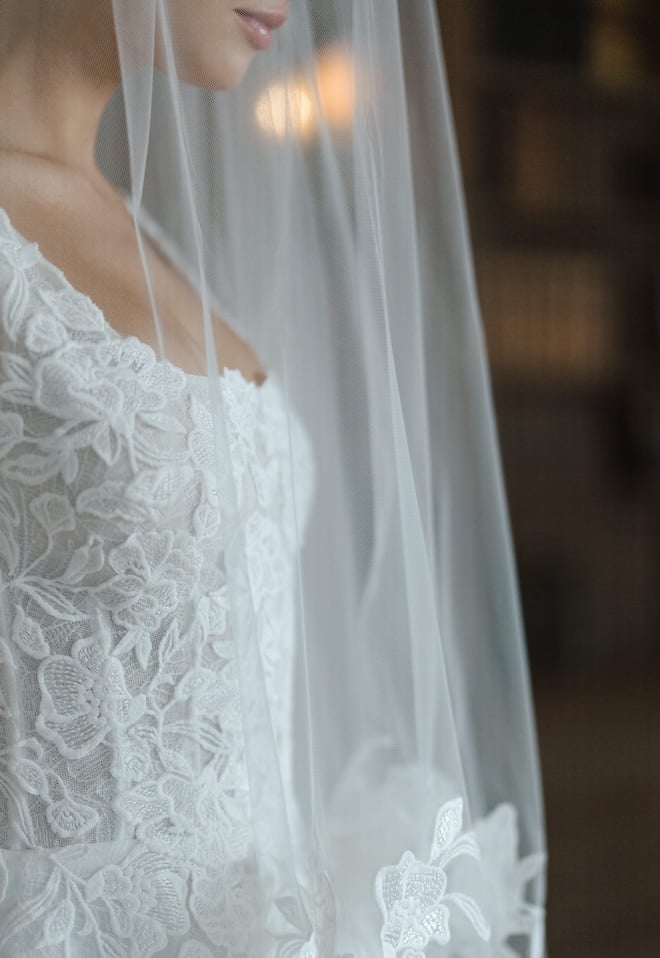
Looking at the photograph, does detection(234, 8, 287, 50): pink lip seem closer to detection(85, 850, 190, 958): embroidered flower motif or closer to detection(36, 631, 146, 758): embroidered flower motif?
detection(36, 631, 146, 758): embroidered flower motif

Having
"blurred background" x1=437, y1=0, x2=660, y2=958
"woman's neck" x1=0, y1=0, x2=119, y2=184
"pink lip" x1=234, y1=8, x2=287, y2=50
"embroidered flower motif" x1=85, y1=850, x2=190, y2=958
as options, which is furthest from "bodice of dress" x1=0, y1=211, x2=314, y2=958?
"blurred background" x1=437, y1=0, x2=660, y2=958

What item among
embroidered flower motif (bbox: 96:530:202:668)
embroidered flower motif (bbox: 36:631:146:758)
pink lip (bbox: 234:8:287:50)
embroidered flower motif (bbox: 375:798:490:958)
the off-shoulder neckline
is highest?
pink lip (bbox: 234:8:287:50)

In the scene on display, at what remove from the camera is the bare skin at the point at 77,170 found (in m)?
0.65

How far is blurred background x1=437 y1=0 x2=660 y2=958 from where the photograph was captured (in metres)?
1.71

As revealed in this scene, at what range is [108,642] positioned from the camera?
599 millimetres

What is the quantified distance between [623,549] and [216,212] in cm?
129

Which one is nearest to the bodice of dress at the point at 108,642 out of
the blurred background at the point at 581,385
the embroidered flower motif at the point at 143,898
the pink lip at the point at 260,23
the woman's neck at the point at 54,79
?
the embroidered flower motif at the point at 143,898

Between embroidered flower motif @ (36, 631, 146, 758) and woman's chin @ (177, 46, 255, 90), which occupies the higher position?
woman's chin @ (177, 46, 255, 90)

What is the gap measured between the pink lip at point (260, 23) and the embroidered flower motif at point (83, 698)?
40 centimetres

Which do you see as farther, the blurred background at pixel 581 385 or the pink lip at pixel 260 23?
the blurred background at pixel 581 385

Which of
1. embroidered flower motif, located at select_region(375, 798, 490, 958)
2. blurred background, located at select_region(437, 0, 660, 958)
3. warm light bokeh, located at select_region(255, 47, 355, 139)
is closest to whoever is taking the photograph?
embroidered flower motif, located at select_region(375, 798, 490, 958)

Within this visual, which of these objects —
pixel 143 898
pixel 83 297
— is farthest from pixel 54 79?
pixel 143 898

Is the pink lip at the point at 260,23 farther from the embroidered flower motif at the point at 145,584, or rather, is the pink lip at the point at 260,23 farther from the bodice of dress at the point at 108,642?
the embroidered flower motif at the point at 145,584

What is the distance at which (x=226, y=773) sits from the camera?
62 centimetres
